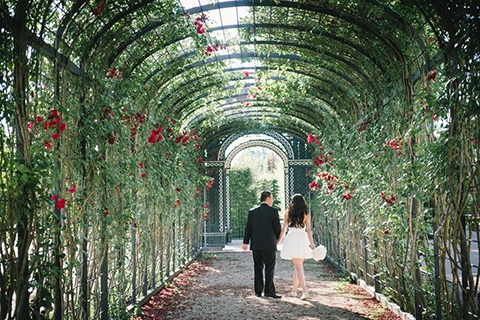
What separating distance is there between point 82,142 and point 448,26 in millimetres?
2856

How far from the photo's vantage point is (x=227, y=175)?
15.1 m

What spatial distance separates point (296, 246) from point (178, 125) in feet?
10.0

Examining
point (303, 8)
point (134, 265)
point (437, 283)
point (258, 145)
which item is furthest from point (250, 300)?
point (258, 145)

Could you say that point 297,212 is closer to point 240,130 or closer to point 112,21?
point 112,21

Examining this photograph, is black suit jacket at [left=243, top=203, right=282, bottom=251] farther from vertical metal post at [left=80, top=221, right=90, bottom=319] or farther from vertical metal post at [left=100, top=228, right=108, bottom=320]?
vertical metal post at [left=80, top=221, right=90, bottom=319]

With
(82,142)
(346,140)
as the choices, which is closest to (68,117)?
(82,142)

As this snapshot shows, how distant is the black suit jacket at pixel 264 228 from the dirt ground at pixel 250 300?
2.19 feet

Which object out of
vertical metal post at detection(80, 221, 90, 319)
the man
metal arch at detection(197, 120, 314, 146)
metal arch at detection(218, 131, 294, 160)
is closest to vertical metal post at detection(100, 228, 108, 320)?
vertical metal post at detection(80, 221, 90, 319)

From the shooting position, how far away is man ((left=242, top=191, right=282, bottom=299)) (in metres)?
6.73

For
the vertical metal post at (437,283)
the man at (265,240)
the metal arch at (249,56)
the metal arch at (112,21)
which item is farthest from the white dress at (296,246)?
the metal arch at (112,21)

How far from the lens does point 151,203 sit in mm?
6891

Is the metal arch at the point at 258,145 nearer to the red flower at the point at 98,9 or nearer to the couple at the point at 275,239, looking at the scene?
the couple at the point at 275,239

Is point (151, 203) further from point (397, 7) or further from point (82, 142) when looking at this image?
point (397, 7)

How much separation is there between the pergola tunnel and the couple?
665 mm
